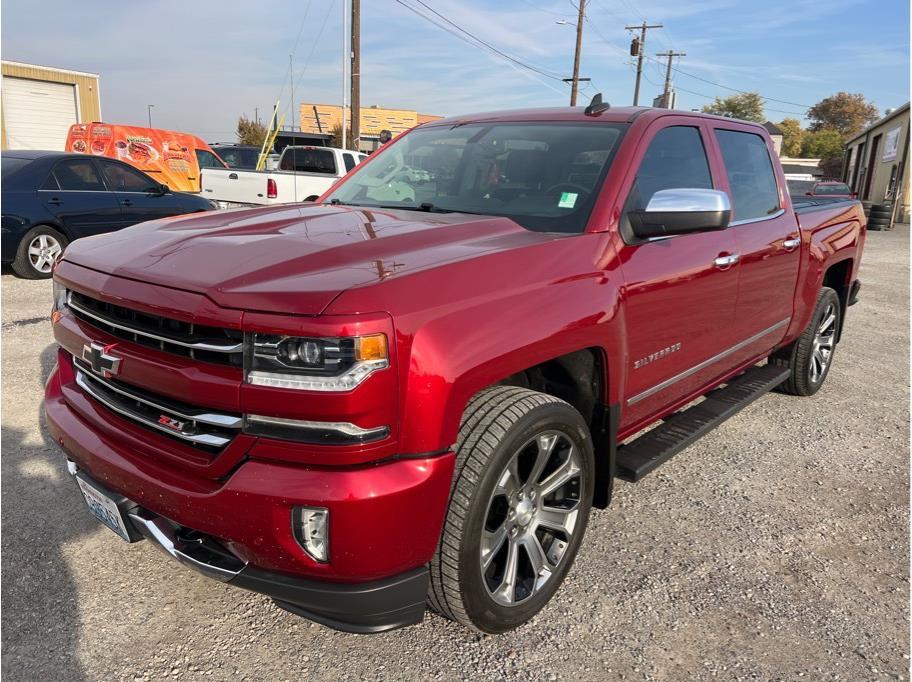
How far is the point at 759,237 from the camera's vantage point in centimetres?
382

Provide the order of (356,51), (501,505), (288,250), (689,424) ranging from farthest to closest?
(356,51)
(689,424)
(501,505)
(288,250)

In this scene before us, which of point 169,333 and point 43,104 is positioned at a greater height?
point 43,104

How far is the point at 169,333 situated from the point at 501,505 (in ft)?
4.03

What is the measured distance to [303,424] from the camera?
1868 millimetres

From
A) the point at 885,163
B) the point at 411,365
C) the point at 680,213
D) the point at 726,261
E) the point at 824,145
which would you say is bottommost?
the point at 411,365

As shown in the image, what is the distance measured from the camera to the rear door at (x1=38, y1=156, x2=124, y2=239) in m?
8.77

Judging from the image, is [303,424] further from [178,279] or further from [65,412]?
[65,412]

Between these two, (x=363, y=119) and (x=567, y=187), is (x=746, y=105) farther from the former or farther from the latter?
(x=567, y=187)

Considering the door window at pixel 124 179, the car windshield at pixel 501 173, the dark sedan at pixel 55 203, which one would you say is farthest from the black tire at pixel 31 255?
the car windshield at pixel 501 173

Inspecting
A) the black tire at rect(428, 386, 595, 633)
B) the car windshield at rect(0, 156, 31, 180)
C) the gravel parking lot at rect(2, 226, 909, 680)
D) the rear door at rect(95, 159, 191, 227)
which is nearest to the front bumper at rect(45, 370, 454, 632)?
the black tire at rect(428, 386, 595, 633)

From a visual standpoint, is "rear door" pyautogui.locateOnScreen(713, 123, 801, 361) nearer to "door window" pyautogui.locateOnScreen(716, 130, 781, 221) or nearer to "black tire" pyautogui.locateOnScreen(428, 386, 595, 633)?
"door window" pyautogui.locateOnScreen(716, 130, 781, 221)

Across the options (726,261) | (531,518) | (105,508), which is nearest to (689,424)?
(726,261)

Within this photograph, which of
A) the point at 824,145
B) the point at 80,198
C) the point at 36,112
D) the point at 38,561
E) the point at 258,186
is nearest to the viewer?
the point at 38,561

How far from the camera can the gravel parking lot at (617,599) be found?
2344mm
